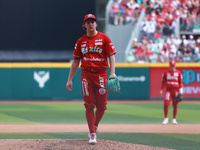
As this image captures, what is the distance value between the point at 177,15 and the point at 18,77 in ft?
30.3

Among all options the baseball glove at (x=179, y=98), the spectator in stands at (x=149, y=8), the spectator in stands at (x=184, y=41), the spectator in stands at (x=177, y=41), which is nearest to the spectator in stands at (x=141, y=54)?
the spectator in stands at (x=177, y=41)

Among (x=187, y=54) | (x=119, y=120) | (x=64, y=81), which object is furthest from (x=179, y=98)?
(x=187, y=54)

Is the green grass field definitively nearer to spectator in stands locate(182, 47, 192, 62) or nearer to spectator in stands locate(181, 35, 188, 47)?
spectator in stands locate(182, 47, 192, 62)

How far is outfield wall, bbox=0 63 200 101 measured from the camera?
1791 centimetres

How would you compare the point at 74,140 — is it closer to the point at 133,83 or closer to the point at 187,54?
the point at 133,83

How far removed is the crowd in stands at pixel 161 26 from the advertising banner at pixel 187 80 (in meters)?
0.66

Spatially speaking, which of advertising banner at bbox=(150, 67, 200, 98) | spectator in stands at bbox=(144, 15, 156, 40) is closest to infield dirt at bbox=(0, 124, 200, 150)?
advertising banner at bbox=(150, 67, 200, 98)

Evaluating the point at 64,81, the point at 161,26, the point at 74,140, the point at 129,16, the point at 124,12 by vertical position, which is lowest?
the point at 64,81

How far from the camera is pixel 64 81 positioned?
709 inches

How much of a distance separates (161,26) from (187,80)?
13.4ft

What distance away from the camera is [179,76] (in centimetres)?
1068

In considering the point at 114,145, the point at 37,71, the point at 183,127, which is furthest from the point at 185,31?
the point at 114,145

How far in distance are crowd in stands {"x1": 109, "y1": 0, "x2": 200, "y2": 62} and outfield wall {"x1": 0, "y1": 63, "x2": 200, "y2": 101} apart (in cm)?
78

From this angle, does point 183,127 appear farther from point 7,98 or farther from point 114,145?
point 7,98
